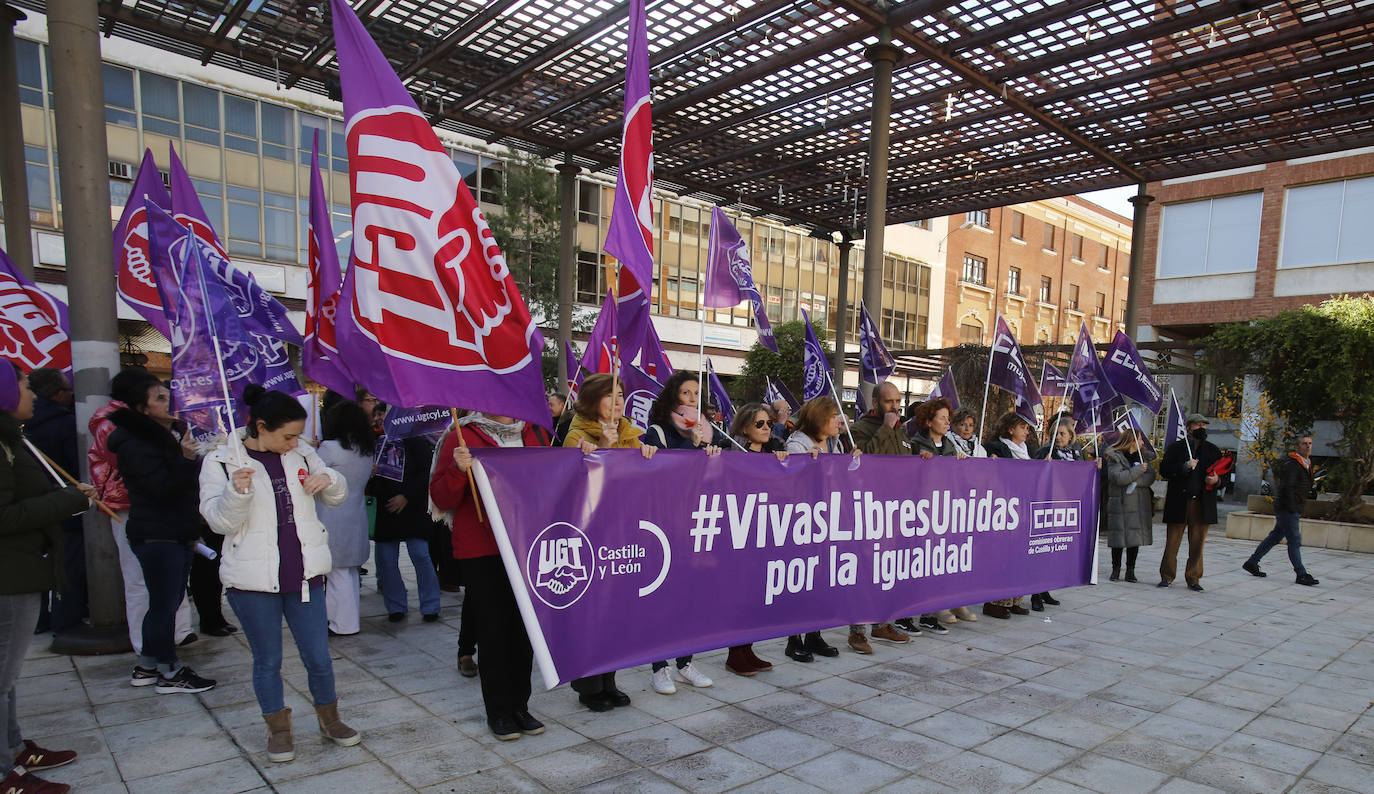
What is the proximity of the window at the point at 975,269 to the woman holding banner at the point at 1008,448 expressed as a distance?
4137cm

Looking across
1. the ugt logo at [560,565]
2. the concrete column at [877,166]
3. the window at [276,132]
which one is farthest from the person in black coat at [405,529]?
the window at [276,132]

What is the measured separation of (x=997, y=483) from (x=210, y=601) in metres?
6.18

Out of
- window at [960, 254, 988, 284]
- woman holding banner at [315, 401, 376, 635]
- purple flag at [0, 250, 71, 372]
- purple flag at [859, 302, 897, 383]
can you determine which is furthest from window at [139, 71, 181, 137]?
window at [960, 254, 988, 284]

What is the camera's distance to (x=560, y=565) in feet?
12.7

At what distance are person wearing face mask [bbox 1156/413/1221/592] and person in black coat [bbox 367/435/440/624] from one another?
299 inches

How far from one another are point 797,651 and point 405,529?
321 centimetres

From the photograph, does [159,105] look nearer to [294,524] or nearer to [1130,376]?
[294,524]

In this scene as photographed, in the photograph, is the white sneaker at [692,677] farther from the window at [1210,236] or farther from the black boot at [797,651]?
the window at [1210,236]

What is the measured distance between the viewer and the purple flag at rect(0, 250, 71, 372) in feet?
20.0

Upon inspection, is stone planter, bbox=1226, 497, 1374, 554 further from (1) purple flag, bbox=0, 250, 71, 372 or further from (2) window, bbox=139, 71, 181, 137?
(2) window, bbox=139, 71, 181, 137

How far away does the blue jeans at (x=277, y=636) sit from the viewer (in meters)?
3.49

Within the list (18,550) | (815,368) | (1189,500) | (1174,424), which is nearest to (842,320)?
(1174,424)

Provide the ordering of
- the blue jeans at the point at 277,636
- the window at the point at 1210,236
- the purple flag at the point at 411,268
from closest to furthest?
the purple flag at the point at 411,268 → the blue jeans at the point at 277,636 → the window at the point at 1210,236

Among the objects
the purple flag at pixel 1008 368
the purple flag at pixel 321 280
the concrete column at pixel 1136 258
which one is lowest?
the purple flag at pixel 1008 368
